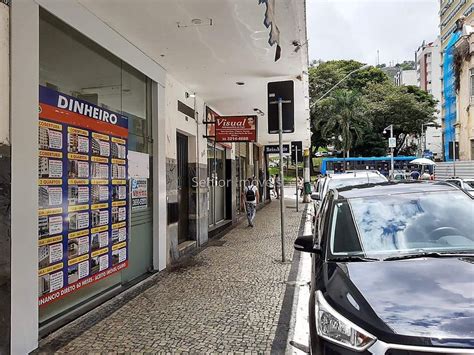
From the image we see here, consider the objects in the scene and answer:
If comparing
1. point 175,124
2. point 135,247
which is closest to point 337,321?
point 135,247

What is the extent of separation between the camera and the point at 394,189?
435cm

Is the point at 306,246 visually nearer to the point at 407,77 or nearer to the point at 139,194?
the point at 139,194

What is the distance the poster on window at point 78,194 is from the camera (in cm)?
467

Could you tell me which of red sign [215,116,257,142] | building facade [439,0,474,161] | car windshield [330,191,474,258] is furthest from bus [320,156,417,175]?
car windshield [330,191,474,258]

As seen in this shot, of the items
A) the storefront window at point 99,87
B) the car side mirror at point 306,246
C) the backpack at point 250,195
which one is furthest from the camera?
the backpack at point 250,195

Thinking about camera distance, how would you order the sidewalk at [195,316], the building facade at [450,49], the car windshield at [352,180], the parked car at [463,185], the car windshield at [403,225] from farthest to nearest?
the building facade at [450,49] → the car windshield at [352,180] → the sidewalk at [195,316] → the parked car at [463,185] → the car windshield at [403,225]

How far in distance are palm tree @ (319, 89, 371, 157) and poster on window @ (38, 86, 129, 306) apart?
4117cm

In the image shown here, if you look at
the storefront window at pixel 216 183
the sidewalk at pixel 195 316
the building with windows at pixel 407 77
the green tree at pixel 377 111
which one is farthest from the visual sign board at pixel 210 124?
the building with windows at pixel 407 77

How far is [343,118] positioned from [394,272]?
4433 cm

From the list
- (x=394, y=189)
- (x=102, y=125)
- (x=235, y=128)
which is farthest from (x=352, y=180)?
(x=102, y=125)

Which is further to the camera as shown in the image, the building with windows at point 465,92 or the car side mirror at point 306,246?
the building with windows at point 465,92

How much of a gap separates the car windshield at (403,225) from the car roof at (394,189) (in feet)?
0.32

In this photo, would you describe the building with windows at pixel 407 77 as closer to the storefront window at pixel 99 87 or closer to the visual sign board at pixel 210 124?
the visual sign board at pixel 210 124

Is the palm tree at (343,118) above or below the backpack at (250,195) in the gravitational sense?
above
